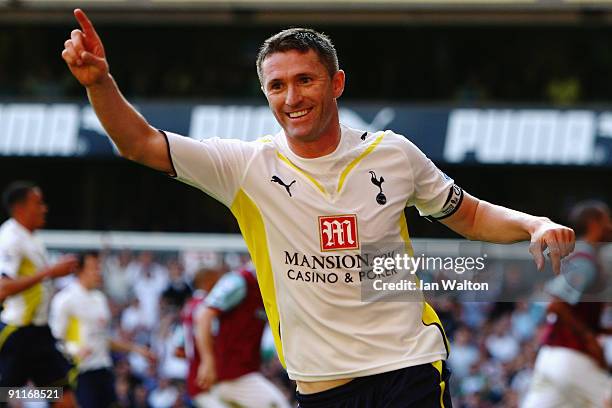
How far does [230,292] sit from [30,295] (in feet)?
5.77

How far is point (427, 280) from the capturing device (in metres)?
5.46

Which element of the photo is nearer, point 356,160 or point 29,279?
point 356,160

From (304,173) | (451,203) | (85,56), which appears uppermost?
(85,56)

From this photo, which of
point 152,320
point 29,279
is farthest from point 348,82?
point 29,279

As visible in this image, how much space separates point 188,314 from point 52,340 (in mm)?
1317

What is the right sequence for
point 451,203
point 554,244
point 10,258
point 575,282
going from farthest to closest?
point 10,258 → point 575,282 → point 451,203 → point 554,244

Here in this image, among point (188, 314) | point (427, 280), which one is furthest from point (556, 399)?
point (427, 280)

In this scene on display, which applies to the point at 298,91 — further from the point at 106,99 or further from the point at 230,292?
the point at 230,292

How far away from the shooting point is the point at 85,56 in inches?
159

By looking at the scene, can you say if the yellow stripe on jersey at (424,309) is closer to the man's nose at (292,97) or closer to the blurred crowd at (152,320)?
the man's nose at (292,97)

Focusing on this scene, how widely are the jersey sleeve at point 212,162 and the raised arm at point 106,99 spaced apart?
0.09m

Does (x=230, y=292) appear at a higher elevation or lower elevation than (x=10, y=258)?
lower

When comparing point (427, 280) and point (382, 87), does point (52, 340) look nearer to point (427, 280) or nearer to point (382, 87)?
point (427, 280)

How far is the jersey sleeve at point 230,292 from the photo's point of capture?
10.3m
